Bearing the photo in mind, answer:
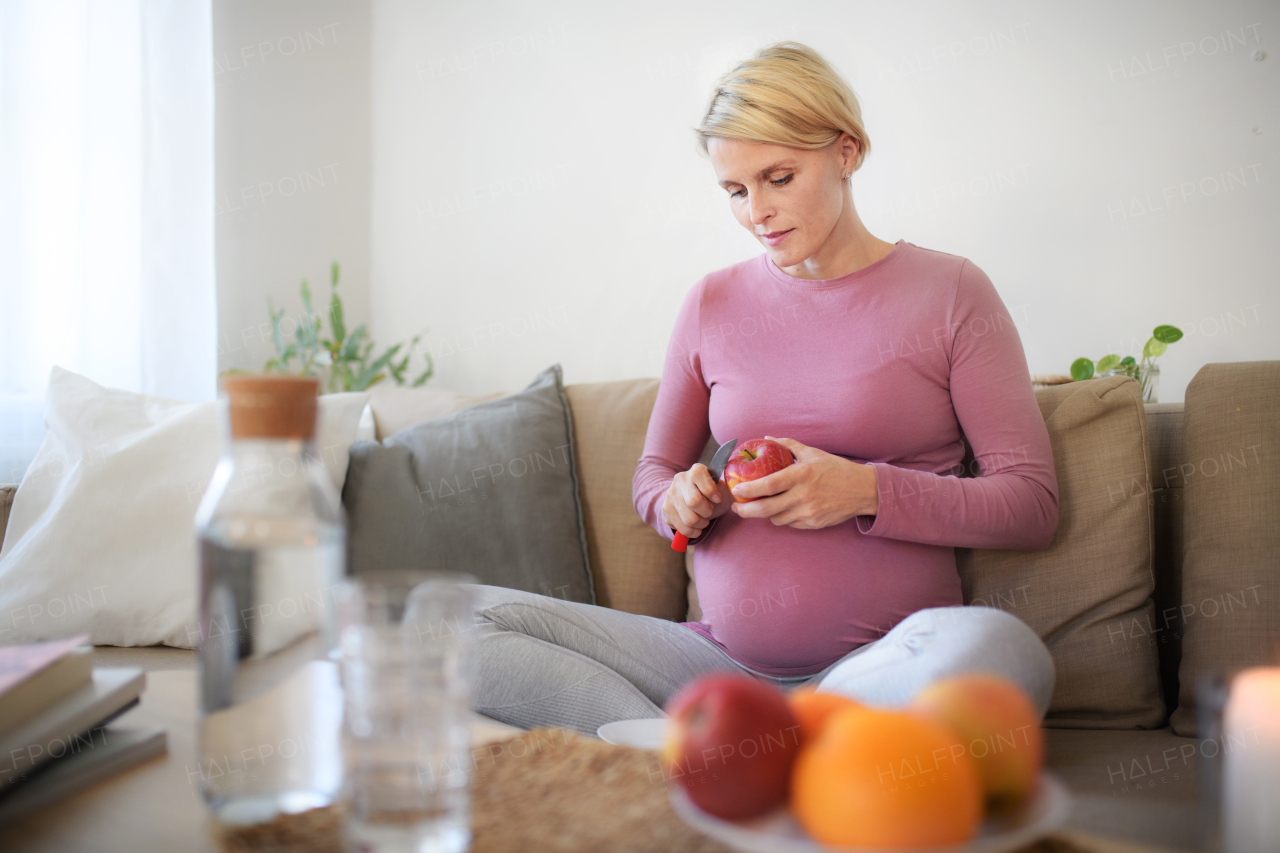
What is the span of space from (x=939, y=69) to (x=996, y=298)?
Result: 0.89 meters

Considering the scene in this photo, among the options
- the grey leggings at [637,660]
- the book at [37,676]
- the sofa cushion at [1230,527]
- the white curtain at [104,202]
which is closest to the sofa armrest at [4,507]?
the white curtain at [104,202]

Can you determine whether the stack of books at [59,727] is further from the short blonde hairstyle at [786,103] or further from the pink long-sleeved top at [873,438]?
the short blonde hairstyle at [786,103]

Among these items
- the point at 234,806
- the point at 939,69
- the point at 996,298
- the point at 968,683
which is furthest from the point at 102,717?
the point at 939,69

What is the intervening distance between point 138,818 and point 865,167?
1935mm

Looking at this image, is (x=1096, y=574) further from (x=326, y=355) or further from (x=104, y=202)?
(x=104, y=202)

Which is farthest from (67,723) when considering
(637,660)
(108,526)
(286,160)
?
(286,160)

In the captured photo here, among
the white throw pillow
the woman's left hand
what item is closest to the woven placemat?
the woman's left hand

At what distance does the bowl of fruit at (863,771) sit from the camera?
15.8 inches

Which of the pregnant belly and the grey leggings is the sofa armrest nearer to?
the grey leggings

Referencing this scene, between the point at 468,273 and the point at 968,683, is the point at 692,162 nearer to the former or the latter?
the point at 468,273

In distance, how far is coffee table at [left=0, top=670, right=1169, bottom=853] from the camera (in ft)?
1.68

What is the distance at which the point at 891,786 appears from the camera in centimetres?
40

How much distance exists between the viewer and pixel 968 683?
47 centimetres

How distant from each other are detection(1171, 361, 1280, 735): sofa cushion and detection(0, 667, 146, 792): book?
4.18 ft
